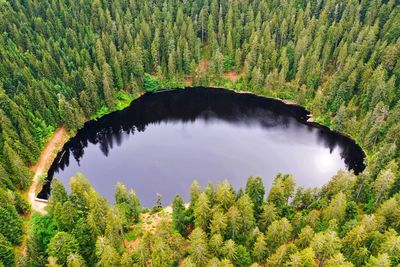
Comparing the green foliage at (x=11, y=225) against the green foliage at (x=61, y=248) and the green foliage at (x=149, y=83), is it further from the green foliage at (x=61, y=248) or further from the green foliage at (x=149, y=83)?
the green foliage at (x=149, y=83)

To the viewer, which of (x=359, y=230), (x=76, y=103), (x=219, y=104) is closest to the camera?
(x=359, y=230)

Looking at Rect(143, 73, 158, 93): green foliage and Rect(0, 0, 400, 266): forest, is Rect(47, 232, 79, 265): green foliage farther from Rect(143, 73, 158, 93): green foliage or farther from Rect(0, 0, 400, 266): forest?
Rect(143, 73, 158, 93): green foliage

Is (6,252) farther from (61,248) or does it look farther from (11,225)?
(61,248)

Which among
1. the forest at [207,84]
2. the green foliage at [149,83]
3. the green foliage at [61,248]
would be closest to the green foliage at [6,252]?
the forest at [207,84]

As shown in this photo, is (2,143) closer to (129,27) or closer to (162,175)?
(162,175)

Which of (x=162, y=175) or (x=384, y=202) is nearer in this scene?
(x=384, y=202)

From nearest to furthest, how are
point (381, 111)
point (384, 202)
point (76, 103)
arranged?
point (384, 202) → point (381, 111) → point (76, 103)

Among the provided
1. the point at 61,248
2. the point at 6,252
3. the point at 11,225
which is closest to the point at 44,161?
the point at 11,225

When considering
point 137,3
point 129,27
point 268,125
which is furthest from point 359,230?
point 137,3
